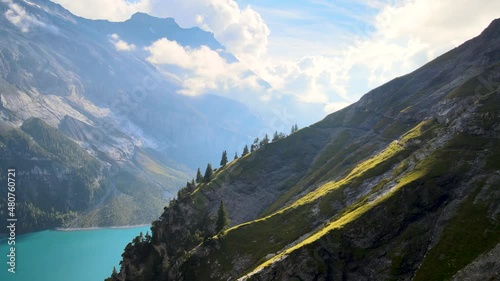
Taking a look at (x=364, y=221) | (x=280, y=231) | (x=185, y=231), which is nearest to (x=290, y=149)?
(x=185, y=231)

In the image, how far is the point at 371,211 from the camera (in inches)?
3332

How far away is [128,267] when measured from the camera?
128 m

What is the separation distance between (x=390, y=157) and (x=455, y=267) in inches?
2107

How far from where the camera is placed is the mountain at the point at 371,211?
72163mm

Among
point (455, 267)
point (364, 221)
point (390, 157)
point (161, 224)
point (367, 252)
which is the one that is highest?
point (161, 224)

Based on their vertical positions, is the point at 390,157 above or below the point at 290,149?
below

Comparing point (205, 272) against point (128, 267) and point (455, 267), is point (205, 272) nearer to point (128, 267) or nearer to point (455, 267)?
point (128, 267)

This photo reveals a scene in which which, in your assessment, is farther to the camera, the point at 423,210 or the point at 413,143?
the point at 413,143

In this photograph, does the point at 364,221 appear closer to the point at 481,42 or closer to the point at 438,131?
the point at 438,131

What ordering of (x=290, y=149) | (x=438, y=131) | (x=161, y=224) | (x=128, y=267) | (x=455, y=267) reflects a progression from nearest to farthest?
(x=455, y=267)
(x=438, y=131)
(x=128, y=267)
(x=161, y=224)
(x=290, y=149)

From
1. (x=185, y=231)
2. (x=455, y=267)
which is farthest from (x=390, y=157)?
(x=185, y=231)

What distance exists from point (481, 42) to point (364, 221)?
14590 cm

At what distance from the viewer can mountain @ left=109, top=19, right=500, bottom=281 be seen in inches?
2841

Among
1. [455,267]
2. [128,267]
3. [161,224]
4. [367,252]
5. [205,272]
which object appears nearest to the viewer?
[455,267]
